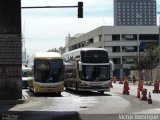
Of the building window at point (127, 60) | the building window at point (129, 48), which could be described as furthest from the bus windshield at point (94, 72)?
the building window at point (127, 60)

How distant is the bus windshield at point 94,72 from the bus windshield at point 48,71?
5.76 feet

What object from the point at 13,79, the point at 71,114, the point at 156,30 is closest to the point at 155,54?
the point at 156,30

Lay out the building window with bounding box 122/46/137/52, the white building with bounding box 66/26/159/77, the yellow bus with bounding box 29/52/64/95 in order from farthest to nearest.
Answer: the building window with bounding box 122/46/137/52
the white building with bounding box 66/26/159/77
the yellow bus with bounding box 29/52/64/95

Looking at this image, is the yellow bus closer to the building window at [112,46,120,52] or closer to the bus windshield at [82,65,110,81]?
the bus windshield at [82,65,110,81]

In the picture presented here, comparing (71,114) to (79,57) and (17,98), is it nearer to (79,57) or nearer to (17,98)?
(17,98)

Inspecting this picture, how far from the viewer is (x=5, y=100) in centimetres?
2717

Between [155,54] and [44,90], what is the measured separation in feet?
235

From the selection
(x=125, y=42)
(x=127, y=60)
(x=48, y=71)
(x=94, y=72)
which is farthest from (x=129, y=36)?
(x=48, y=71)

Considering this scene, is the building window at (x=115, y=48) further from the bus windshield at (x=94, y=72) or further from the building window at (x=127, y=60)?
the bus windshield at (x=94, y=72)

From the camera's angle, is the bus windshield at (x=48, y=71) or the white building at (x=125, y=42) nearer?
the bus windshield at (x=48, y=71)

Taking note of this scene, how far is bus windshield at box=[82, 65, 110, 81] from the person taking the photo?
35.6 metres

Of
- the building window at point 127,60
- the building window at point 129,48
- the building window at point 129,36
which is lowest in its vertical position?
the building window at point 127,60

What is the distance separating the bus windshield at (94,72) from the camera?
35.6m

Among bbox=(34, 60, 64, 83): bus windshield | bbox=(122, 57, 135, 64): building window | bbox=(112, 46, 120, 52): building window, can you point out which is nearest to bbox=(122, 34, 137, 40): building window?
bbox=(112, 46, 120, 52): building window
